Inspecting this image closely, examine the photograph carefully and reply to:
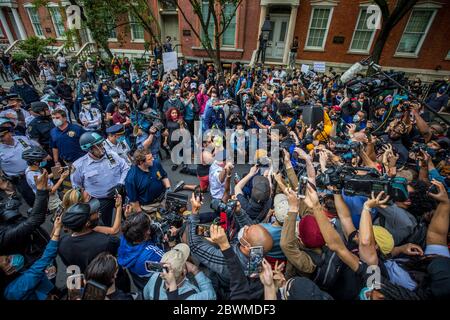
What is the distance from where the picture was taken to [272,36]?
15406mm

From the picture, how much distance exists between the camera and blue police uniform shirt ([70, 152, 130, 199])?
3248mm

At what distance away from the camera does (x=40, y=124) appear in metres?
4.63

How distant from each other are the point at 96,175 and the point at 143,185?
0.77 m

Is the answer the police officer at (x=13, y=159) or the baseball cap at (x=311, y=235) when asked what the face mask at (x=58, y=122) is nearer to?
the police officer at (x=13, y=159)

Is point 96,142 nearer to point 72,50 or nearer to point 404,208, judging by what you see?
point 404,208

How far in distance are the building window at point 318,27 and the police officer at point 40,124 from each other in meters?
15.6

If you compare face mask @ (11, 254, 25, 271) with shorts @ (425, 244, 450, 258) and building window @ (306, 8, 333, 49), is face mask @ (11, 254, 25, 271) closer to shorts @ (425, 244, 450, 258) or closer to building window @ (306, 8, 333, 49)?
shorts @ (425, 244, 450, 258)

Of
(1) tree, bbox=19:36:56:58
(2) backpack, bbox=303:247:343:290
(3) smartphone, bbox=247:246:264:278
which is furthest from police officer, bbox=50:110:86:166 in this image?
(1) tree, bbox=19:36:56:58

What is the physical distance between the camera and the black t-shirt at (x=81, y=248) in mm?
2096

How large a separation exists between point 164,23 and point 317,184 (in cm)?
2033

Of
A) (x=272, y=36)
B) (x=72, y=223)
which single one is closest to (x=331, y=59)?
(x=272, y=36)

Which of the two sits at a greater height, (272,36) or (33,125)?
(272,36)

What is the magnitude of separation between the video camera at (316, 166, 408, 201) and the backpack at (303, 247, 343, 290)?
0.68 metres

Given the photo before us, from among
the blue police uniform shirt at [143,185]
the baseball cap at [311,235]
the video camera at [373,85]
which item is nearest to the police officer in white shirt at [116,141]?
the blue police uniform shirt at [143,185]
